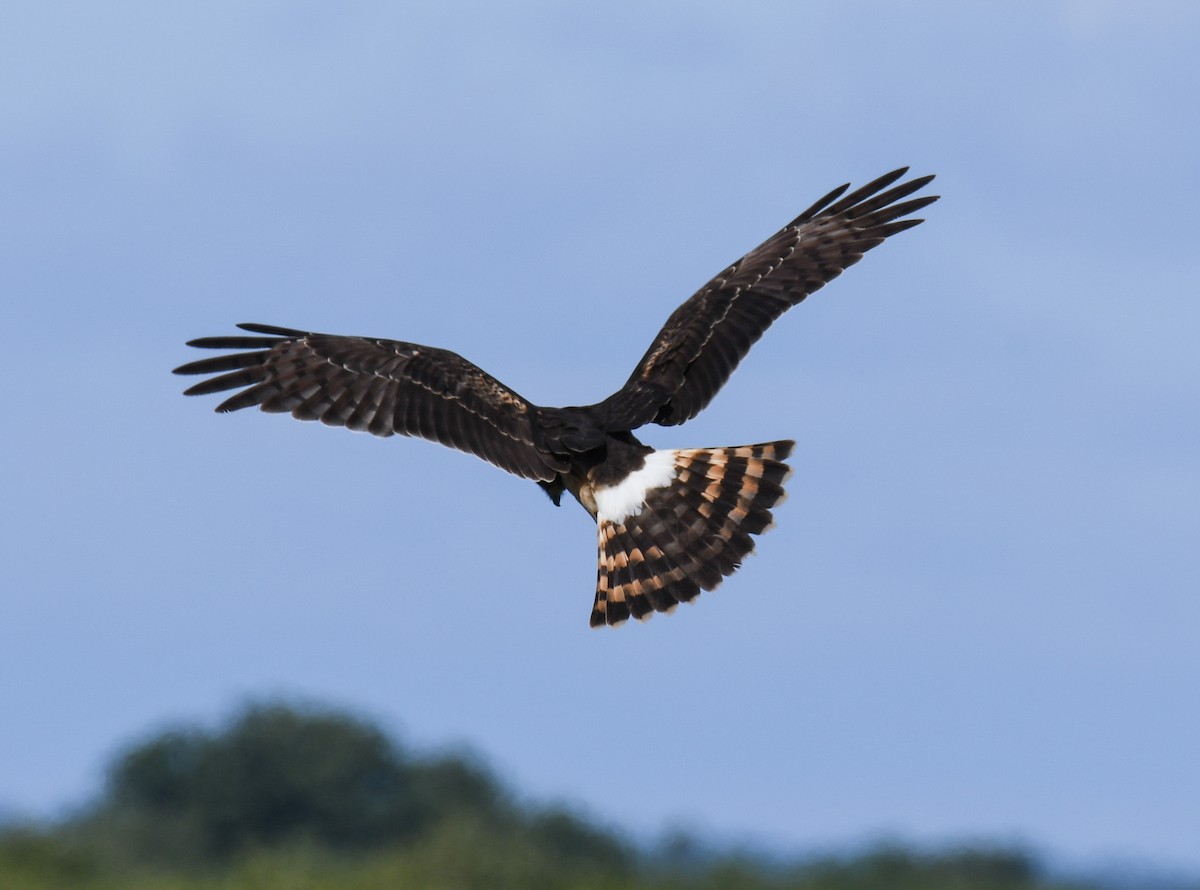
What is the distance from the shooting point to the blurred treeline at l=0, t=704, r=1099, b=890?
179 ft

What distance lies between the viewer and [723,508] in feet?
38.2

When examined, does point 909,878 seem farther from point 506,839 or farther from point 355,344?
point 355,344

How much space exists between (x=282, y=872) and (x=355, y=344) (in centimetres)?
3972

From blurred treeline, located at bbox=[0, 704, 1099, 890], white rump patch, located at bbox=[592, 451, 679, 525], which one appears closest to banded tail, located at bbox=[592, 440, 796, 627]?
white rump patch, located at bbox=[592, 451, 679, 525]

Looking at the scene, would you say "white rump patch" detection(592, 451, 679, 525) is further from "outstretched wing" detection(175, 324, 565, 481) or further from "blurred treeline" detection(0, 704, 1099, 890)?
"blurred treeline" detection(0, 704, 1099, 890)

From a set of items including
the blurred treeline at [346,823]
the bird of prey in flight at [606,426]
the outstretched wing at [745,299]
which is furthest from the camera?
the blurred treeline at [346,823]

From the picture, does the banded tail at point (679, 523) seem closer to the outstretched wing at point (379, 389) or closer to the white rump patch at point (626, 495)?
the white rump patch at point (626, 495)

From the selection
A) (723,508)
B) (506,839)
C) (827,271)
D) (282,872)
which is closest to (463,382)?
(723,508)

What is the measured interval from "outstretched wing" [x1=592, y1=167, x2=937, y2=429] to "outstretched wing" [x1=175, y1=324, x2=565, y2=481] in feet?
1.81

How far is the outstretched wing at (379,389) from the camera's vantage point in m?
11.5

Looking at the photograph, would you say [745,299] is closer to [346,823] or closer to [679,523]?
[679,523]

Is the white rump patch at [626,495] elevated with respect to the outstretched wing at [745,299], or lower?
lower

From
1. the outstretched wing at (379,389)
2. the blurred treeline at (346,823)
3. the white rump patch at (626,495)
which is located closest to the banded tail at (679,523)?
the white rump patch at (626,495)

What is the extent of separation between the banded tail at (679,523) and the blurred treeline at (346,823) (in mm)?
40849
